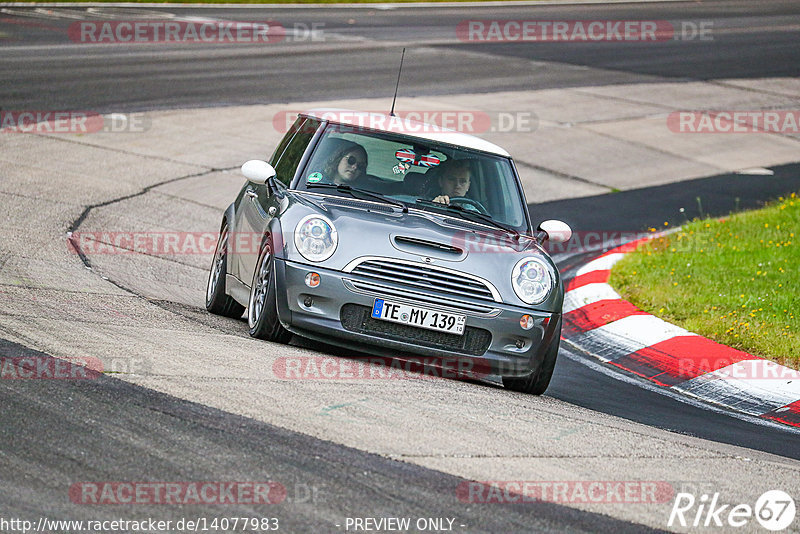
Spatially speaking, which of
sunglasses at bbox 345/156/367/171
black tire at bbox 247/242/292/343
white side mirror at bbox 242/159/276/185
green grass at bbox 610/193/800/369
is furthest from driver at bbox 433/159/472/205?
green grass at bbox 610/193/800/369

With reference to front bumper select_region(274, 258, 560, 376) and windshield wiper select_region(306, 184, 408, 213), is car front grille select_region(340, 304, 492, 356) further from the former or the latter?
windshield wiper select_region(306, 184, 408, 213)

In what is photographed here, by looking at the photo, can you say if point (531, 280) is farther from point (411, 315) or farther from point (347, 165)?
point (347, 165)

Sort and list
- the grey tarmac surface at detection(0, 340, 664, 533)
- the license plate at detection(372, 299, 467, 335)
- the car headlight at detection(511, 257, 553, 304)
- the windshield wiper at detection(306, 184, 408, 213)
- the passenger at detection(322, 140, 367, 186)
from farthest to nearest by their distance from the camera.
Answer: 1. the passenger at detection(322, 140, 367, 186)
2. the windshield wiper at detection(306, 184, 408, 213)
3. the car headlight at detection(511, 257, 553, 304)
4. the license plate at detection(372, 299, 467, 335)
5. the grey tarmac surface at detection(0, 340, 664, 533)

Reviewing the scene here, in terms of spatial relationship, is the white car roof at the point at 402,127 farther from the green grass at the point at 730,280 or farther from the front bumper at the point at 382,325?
the green grass at the point at 730,280

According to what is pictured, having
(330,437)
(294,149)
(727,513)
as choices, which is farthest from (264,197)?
(727,513)

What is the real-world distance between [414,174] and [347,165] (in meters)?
0.46

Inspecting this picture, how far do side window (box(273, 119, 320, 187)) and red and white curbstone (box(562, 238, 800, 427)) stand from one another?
9.26 ft

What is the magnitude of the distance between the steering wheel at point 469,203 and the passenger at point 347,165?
0.65 m

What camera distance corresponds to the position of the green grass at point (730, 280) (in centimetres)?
898

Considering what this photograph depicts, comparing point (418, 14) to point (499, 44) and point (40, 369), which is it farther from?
point (40, 369)

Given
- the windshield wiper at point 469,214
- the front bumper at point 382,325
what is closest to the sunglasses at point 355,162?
the windshield wiper at point 469,214

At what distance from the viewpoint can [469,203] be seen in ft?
25.6

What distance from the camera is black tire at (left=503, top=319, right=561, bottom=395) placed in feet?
23.2

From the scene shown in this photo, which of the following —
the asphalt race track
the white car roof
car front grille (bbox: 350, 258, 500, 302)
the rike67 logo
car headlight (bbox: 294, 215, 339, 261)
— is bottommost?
the rike67 logo
